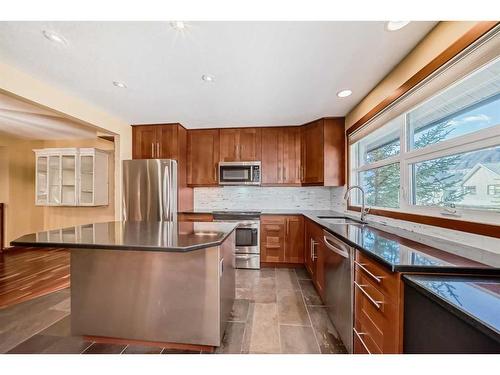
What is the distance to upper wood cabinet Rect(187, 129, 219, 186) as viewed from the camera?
3.83 metres

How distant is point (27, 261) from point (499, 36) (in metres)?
6.11

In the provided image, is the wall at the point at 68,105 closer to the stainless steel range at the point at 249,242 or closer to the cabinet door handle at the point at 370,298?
the stainless steel range at the point at 249,242

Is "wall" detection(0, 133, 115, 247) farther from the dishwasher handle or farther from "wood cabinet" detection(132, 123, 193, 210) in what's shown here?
the dishwasher handle

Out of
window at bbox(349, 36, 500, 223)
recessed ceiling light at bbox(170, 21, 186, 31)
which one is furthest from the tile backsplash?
recessed ceiling light at bbox(170, 21, 186, 31)

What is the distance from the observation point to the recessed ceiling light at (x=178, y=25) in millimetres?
1401

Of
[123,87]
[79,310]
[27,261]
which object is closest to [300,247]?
[79,310]

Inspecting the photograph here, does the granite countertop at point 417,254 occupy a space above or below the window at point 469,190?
below

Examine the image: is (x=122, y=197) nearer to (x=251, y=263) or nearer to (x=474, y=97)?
(x=251, y=263)

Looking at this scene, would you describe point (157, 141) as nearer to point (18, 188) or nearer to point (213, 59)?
point (213, 59)

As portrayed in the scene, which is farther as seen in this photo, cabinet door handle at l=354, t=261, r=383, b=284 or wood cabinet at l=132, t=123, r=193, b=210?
wood cabinet at l=132, t=123, r=193, b=210

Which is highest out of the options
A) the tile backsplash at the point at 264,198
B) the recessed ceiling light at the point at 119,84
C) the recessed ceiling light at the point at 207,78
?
the recessed ceiling light at the point at 207,78

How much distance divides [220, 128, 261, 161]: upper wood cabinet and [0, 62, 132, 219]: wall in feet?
5.30

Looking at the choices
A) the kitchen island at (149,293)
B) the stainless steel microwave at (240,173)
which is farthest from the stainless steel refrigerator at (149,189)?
the kitchen island at (149,293)

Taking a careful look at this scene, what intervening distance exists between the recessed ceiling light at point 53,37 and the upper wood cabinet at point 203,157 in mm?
2344
